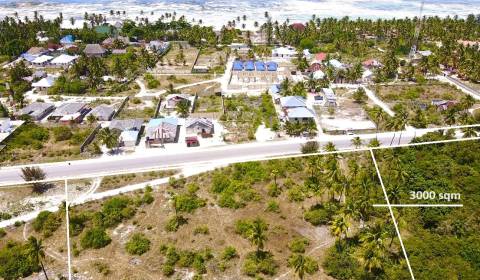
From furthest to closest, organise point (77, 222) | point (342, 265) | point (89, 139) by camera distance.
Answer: point (89, 139), point (77, 222), point (342, 265)

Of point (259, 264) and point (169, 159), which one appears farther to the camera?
point (169, 159)

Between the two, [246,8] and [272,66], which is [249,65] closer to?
[272,66]

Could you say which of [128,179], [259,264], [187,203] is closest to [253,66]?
[128,179]

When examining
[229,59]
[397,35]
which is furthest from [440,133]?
[397,35]

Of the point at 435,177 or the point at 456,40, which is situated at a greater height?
the point at 456,40

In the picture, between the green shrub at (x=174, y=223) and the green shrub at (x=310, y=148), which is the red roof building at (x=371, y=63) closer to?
the green shrub at (x=310, y=148)

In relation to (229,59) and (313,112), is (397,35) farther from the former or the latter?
(313,112)

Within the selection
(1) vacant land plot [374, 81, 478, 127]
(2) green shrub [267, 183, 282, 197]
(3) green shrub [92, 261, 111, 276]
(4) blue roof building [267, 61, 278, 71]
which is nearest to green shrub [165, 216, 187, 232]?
(3) green shrub [92, 261, 111, 276]
